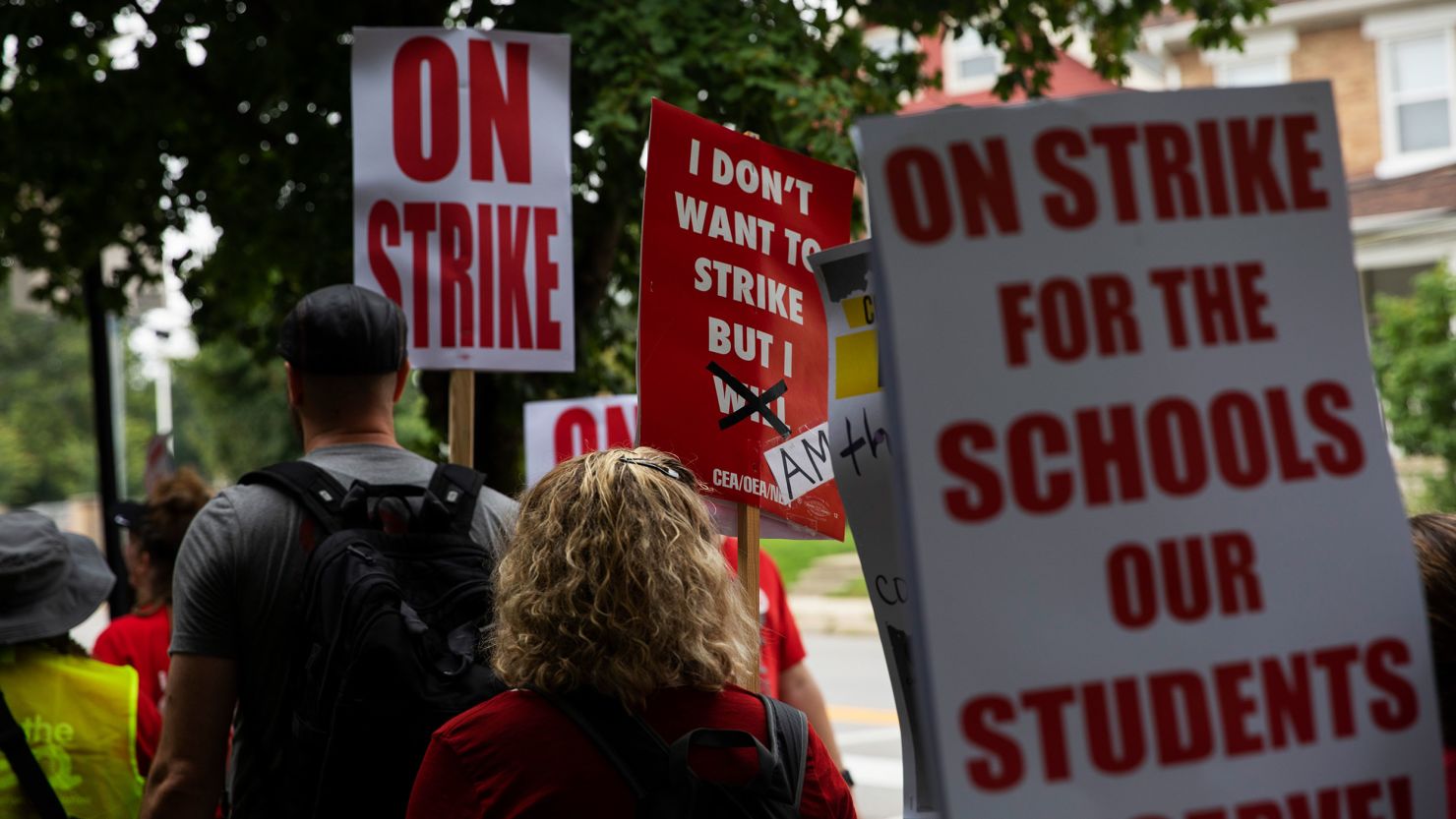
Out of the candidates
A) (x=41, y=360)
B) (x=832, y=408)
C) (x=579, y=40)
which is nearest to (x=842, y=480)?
(x=832, y=408)

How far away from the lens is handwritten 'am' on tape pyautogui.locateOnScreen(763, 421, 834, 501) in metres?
3.23

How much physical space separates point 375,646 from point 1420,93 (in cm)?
2159

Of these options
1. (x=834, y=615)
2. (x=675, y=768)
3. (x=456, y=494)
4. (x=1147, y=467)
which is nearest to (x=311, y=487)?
(x=456, y=494)

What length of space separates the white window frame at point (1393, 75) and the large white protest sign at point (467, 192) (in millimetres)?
19605

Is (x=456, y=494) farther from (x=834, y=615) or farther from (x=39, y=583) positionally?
(x=834, y=615)

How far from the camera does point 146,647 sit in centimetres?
439

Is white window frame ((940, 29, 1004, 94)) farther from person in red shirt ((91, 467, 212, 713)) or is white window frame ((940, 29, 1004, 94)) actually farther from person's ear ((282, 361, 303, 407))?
person's ear ((282, 361, 303, 407))

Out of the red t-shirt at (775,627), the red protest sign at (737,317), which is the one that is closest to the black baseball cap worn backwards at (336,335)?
the red protest sign at (737,317)

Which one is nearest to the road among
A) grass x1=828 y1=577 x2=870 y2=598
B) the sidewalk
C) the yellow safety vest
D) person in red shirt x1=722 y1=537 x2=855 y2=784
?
the sidewalk

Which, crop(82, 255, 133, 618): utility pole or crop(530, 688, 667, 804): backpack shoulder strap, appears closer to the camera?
crop(530, 688, 667, 804): backpack shoulder strap

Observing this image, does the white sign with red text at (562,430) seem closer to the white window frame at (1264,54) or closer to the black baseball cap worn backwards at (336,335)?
the black baseball cap worn backwards at (336,335)

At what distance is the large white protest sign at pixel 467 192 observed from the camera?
4066 mm

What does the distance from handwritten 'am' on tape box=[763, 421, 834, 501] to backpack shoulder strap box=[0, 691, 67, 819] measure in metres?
1.59

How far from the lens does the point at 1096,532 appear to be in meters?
1.71
